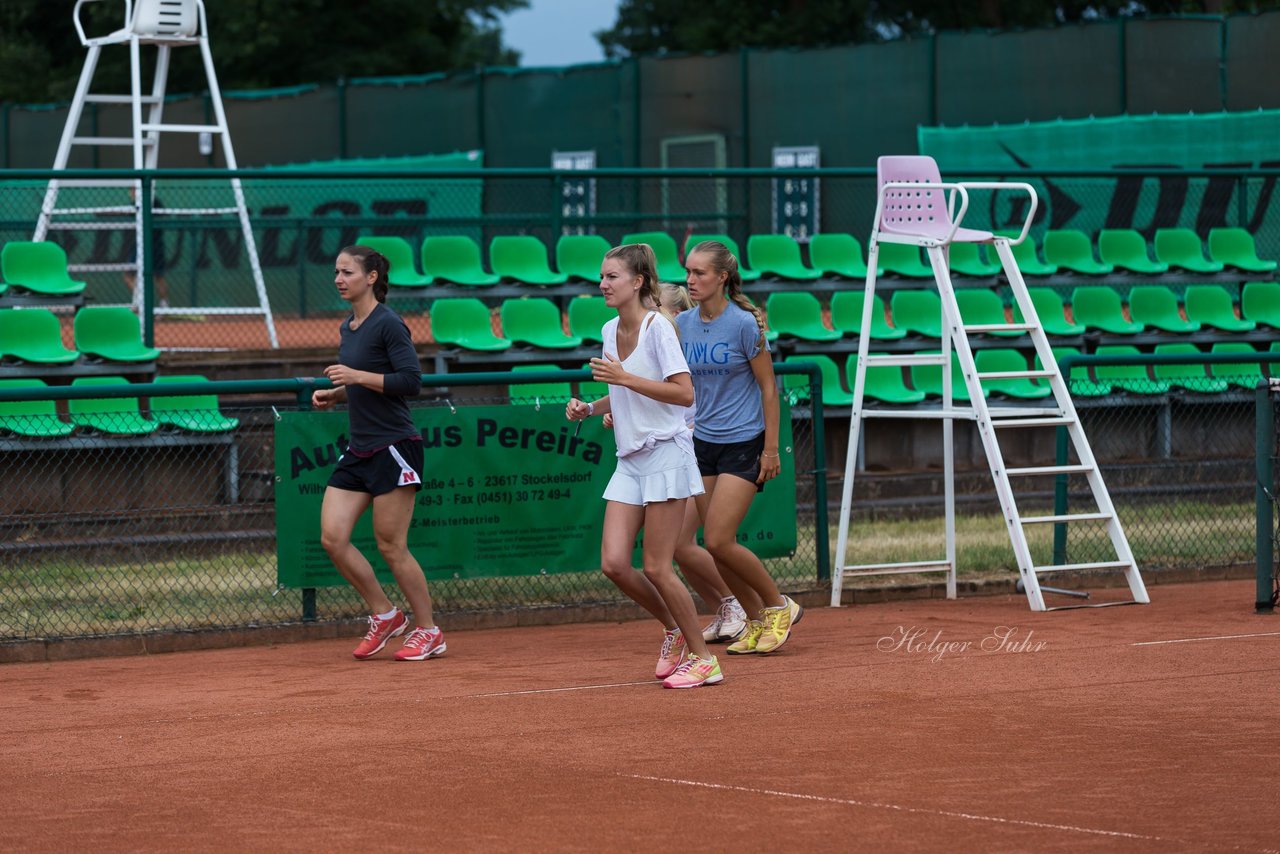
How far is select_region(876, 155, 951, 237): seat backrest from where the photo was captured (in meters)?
10.6

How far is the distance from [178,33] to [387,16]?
26.1 metres

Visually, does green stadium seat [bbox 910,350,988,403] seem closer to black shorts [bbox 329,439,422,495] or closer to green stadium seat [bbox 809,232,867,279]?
green stadium seat [bbox 809,232,867,279]

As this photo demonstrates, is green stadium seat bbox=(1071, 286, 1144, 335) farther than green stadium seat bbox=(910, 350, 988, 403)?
Yes

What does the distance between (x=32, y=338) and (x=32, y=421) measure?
1784mm

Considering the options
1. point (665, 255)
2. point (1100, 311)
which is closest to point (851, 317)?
point (665, 255)

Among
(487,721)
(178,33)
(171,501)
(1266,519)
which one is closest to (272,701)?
(487,721)

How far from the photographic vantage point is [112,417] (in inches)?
463

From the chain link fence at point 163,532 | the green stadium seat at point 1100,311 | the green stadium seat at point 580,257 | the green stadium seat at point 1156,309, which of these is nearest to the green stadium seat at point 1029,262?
the green stadium seat at point 1100,311

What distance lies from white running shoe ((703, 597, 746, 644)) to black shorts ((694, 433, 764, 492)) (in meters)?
0.81

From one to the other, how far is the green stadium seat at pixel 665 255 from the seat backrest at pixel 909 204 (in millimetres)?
4759

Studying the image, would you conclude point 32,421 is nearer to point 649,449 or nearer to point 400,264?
point 400,264

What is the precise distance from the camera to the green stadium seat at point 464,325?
47.0 feet

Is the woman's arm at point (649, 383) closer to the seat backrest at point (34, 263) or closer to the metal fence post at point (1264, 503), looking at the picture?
the metal fence post at point (1264, 503)

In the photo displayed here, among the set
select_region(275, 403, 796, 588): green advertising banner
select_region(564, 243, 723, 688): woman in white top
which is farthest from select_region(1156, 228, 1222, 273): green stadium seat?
select_region(564, 243, 723, 688): woman in white top
